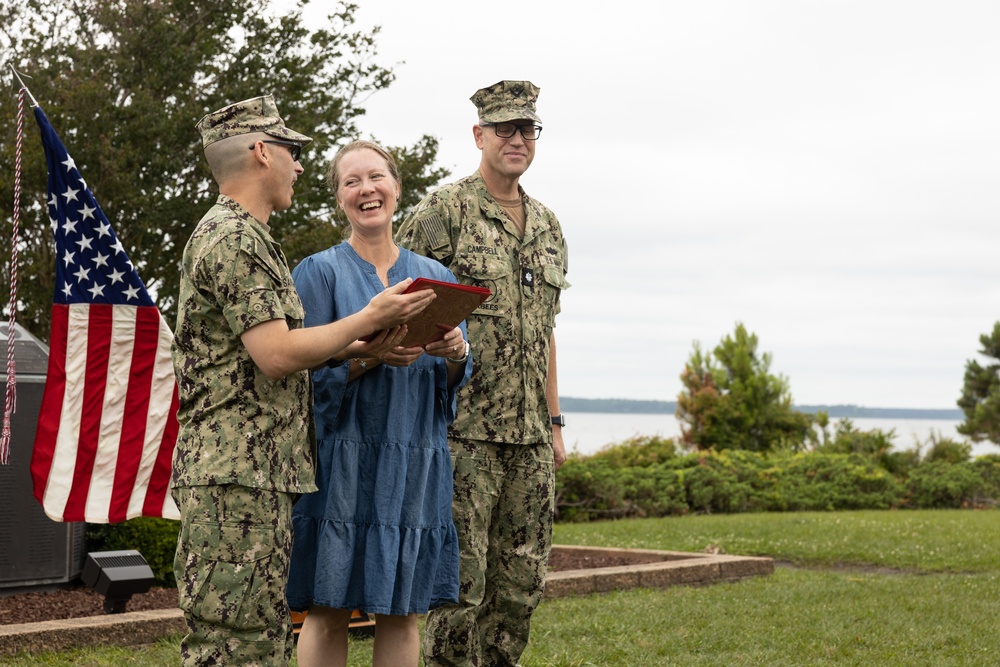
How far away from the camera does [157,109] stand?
1204 cm

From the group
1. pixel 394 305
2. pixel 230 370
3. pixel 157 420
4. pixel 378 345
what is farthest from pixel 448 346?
pixel 157 420

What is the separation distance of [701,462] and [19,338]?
11293 millimetres

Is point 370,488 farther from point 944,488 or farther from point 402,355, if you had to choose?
point 944,488

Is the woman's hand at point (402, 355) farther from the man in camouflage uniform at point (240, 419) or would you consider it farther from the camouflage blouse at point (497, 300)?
the camouflage blouse at point (497, 300)

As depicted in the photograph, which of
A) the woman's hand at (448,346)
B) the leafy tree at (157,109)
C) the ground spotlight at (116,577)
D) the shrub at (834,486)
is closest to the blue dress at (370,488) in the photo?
the woman's hand at (448,346)

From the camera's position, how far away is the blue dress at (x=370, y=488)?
3297 millimetres

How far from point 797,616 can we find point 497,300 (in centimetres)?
368

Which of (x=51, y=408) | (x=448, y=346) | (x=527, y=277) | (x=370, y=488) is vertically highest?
(x=527, y=277)

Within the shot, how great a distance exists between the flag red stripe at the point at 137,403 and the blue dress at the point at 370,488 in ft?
10.0

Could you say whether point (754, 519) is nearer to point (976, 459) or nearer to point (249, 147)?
point (976, 459)

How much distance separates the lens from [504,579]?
4.20 metres

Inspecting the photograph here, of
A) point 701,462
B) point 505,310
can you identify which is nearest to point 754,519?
point 701,462

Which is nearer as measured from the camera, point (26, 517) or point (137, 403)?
point (137, 403)

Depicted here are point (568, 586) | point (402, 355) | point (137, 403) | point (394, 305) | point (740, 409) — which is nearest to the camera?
point (394, 305)
